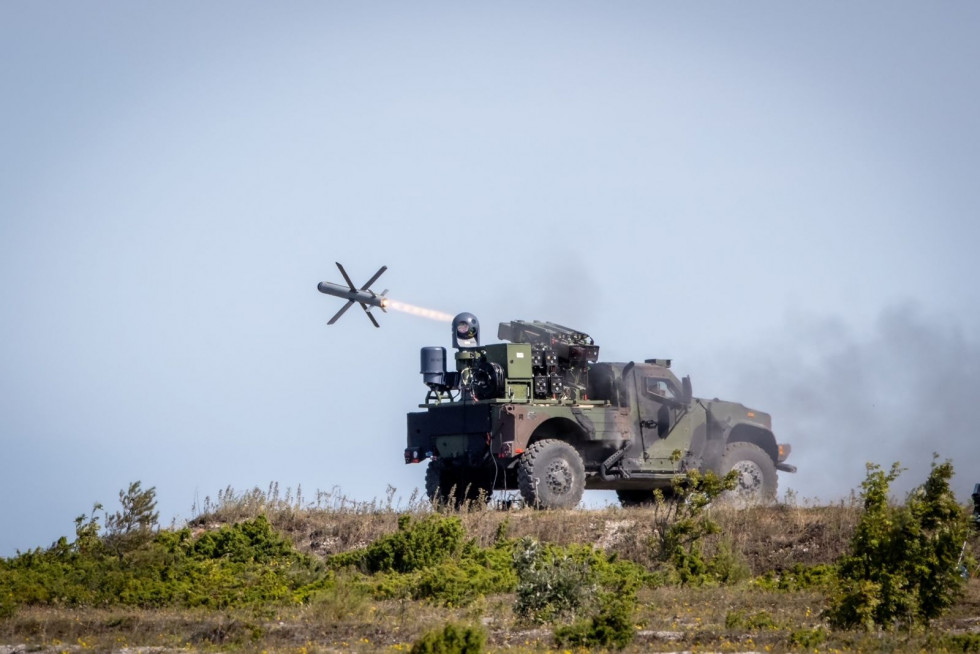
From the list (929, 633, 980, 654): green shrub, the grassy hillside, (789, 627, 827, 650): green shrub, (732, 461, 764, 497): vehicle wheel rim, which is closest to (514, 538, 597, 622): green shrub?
the grassy hillside

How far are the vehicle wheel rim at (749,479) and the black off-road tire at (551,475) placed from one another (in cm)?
328

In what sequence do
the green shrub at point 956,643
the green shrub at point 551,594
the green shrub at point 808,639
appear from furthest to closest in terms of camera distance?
the green shrub at point 551,594
the green shrub at point 808,639
the green shrub at point 956,643

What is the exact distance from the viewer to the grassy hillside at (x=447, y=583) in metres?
13.6

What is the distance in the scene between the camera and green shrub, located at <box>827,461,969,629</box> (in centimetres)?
1363

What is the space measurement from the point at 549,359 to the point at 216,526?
6.49 m

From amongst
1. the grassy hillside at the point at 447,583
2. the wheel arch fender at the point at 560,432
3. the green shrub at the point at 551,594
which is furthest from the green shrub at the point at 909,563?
the wheel arch fender at the point at 560,432

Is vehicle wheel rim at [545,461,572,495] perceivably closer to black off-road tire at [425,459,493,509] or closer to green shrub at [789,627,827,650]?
black off-road tire at [425,459,493,509]

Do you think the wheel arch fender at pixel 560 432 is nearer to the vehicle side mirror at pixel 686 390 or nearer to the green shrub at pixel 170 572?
the vehicle side mirror at pixel 686 390

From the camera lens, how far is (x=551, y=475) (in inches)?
886

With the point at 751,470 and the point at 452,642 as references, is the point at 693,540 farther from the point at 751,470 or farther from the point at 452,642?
the point at 452,642

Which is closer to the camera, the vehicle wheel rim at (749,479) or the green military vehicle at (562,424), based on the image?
the green military vehicle at (562,424)

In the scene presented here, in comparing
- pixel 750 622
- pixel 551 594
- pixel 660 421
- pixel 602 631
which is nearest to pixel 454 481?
pixel 660 421

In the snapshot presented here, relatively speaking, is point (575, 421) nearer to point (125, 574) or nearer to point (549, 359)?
point (549, 359)

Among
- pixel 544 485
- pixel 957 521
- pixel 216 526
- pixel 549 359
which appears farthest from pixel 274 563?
pixel 957 521
